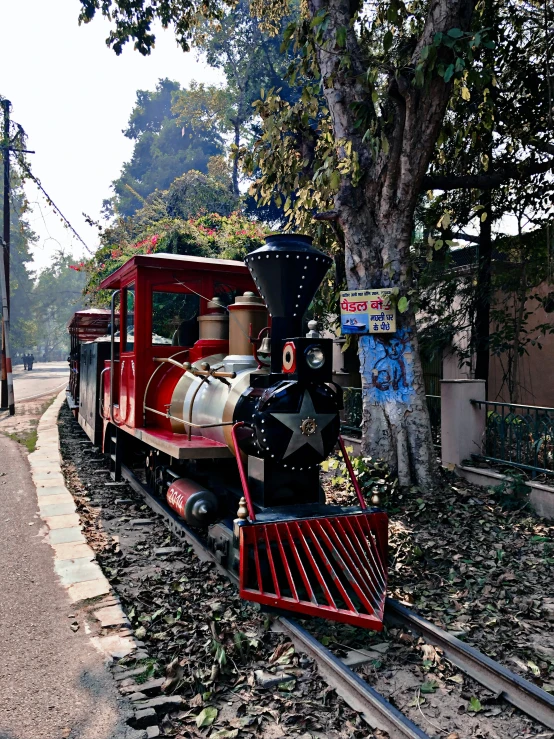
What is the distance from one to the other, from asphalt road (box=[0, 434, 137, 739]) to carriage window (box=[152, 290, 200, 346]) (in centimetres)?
265

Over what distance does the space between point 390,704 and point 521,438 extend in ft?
15.4

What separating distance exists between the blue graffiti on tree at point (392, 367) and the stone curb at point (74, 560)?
3.80m

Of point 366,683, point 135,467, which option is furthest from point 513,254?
point 366,683

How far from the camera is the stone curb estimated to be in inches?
148

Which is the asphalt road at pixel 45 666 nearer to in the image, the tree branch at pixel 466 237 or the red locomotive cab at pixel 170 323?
the red locomotive cab at pixel 170 323

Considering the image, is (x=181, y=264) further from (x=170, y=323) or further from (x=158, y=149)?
(x=158, y=149)

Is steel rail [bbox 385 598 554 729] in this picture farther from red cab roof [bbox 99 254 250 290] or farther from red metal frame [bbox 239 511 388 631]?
red cab roof [bbox 99 254 250 290]

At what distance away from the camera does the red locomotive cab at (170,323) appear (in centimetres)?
603

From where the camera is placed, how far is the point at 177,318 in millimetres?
6793

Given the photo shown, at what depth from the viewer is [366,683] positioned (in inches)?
126

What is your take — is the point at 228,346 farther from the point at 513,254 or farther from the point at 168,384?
the point at 513,254

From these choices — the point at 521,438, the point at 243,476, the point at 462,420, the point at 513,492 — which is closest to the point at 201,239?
the point at 462,420

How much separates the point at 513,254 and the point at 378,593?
8.13 metres

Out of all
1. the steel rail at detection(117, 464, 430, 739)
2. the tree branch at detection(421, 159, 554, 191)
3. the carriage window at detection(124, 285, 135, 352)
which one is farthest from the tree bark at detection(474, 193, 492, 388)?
the steel rail at detection(117, 464, 430, 739)
